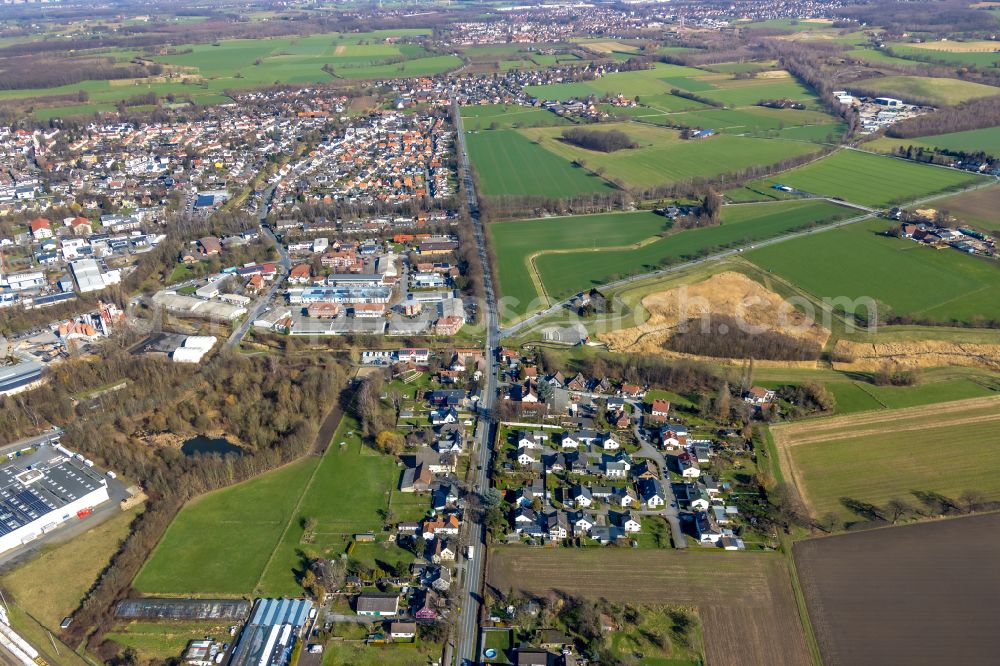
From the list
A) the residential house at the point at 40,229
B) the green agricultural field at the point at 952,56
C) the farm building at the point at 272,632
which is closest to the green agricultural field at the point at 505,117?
the residential house at the point at 40,229

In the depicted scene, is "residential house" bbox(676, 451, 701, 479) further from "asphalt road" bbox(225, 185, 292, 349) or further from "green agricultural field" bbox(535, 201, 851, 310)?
"asphalt road" bbox(225, 185, 292, 349)

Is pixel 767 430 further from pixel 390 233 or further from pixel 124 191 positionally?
pixel 124 191

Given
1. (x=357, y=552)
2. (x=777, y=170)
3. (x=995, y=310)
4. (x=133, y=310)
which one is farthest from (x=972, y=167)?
(x=133, y=310)

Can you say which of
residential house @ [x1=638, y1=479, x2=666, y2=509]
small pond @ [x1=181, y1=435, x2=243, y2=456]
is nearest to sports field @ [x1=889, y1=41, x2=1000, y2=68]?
residential house @ [x1=638, y1=479, x2=666, y2=509]

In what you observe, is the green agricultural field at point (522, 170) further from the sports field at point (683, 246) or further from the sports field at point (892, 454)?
the sports field at point (892, 454)

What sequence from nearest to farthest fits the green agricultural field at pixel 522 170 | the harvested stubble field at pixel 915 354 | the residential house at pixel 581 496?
the residential house at pixel 581 496 < the harvested stubble field at pixel 915 354 < the green agricultural field at pixel 522 170

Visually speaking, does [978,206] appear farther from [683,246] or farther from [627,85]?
[627,85]

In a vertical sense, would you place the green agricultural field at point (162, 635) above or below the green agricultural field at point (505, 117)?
below
